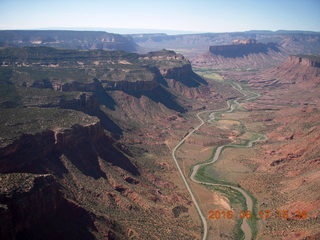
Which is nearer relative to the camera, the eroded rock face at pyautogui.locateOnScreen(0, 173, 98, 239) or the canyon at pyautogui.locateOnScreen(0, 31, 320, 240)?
the eroded rock face at pyautogui.locateOnScreen(0, 173, 98, 239)

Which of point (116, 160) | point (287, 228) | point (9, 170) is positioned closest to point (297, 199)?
point (287, 228)

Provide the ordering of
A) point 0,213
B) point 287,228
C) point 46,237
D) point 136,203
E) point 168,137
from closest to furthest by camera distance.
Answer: point 0,213 → point 46,237 → point 287,228 → point 136,203 → point 168,137

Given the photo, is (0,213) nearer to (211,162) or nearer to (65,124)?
(65,124)

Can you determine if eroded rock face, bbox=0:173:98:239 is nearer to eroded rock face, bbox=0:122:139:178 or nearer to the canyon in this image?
the canyon
